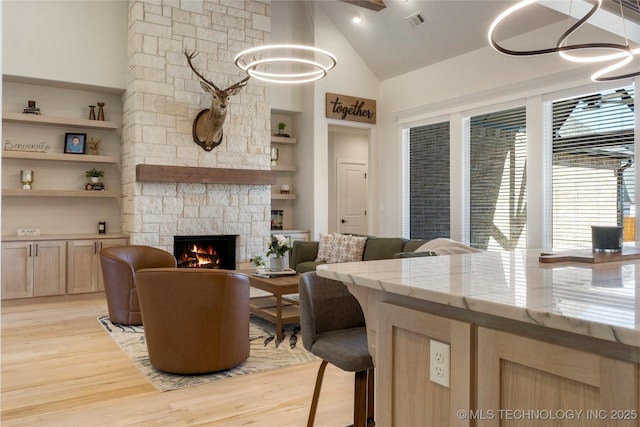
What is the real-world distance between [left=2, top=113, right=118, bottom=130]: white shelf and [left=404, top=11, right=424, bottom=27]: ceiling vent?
4318 millimetres

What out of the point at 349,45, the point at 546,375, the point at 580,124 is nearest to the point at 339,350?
the point at 546,375

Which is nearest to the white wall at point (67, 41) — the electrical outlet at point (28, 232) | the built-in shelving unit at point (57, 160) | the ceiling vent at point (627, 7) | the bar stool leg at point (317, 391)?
the built-in shelving unit at point (57, 160)

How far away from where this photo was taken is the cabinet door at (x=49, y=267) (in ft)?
18.6

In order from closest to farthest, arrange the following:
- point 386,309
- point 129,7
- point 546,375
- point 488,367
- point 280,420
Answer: point 546,375 → point 488,367 → point 386,309 → point 280,420 → point 129,7

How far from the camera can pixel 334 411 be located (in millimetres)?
2781

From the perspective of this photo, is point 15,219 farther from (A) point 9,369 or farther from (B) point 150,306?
(B) point 150,306

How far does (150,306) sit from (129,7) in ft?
16.2

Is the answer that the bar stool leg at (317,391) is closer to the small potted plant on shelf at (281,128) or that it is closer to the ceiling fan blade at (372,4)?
the ceiling fan blade at (372,4)

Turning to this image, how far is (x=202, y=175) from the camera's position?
6406 millimetres

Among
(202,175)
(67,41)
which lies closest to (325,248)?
(202,175)

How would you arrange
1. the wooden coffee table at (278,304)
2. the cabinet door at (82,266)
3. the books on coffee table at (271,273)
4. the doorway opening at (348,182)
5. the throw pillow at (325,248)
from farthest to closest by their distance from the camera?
the doorway opening at (348,182), the throw pillow at (325,248), the cabinet door at (82,266), the books on coffee table at (271,273), the wooden coffee table at (278,304)

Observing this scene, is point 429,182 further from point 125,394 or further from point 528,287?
point 528,287

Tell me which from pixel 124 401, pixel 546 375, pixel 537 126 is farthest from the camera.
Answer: pixel 537 126

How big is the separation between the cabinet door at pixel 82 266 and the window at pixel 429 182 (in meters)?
4.70
